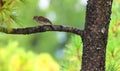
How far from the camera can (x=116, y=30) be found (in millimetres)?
1126

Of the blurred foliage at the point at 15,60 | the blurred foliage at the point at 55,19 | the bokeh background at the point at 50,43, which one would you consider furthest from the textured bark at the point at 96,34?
the blurred foliage at the point at 55,19

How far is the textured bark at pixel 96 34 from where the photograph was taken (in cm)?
83

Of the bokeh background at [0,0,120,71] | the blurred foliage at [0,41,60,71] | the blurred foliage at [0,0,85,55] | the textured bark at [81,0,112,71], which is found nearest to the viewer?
the textured bark at [81,0,112,71]

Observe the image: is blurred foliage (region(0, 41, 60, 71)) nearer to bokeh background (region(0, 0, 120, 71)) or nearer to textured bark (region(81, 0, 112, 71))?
bokeh background (region(0, 0, 120, 71))

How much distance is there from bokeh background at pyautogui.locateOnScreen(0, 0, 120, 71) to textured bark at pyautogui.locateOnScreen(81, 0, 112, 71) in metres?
0.12

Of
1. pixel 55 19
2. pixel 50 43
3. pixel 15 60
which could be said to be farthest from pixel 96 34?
pixel 50 43

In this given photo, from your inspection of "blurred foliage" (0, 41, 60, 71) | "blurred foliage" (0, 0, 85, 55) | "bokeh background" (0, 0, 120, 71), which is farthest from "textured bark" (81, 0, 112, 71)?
"blurred foliage" (0, 0, 85, 55)

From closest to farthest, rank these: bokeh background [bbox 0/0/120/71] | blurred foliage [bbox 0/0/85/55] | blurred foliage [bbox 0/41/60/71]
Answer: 1. bokeh background [bbox 0/0/120/71]
2. blurred foliage [bbox 0/41/60/71]
3. blurred foliage [bbox 0/0/85/55]

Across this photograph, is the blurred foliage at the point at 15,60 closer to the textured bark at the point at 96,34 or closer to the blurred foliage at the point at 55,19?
the textured bark at the point at 96,34

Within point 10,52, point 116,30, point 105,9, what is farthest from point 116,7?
point 10,52

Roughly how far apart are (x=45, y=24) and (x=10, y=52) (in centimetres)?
138

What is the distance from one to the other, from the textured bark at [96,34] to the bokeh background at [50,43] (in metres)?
0.12

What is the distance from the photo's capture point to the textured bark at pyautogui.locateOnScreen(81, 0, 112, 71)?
83cm

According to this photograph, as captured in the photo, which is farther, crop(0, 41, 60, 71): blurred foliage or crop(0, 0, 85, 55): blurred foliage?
crop(0, 0, 85, 55): blurred foliage
